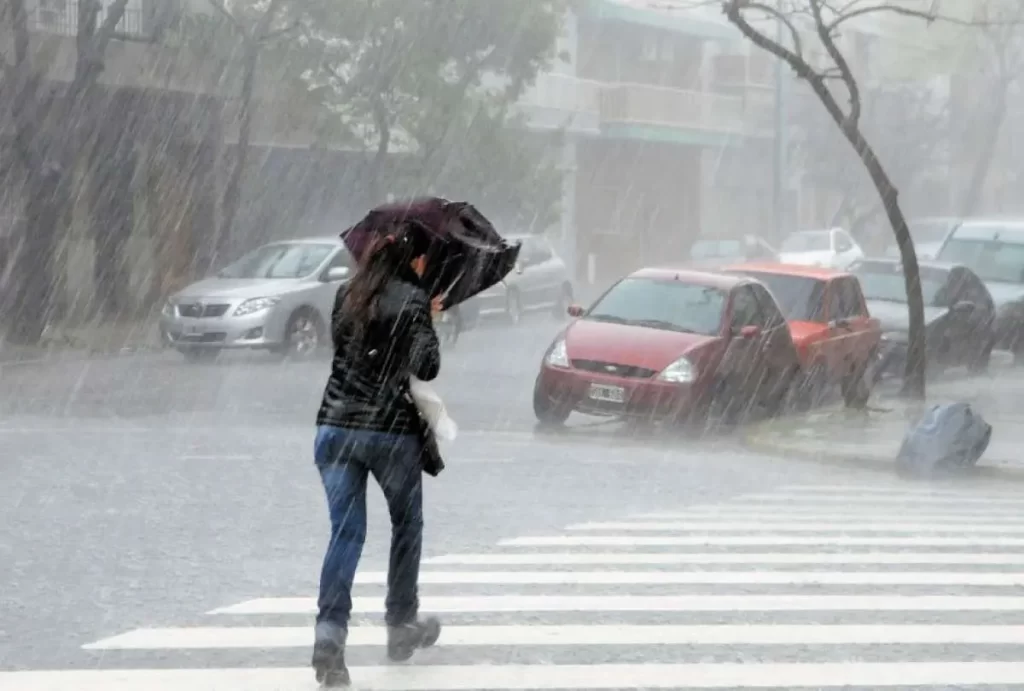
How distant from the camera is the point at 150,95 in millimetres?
31125

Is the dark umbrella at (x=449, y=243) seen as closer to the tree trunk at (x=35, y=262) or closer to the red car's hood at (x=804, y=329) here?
the red car's hood at (x=804, y=329)

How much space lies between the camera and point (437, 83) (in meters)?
34.7

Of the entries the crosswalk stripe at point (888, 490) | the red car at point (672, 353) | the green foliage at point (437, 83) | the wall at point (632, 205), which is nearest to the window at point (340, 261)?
the red car at point (672, 353)

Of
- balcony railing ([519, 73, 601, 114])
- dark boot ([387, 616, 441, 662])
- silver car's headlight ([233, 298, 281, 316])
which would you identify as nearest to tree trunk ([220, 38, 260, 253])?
silver car's headlight ([233, 298, 281, 316])

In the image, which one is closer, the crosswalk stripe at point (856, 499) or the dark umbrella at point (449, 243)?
the dark umbrella at point (449, 243)

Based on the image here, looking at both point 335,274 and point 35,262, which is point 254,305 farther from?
point 35,262

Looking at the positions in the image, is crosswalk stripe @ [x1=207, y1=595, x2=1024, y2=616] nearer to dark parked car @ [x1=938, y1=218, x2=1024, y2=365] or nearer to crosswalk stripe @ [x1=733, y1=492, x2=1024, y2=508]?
crosswalk stripe @ [x1=733, y1=492, x2=1024, y2=508]

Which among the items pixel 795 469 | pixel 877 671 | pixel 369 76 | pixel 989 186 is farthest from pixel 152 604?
pixel 989 186

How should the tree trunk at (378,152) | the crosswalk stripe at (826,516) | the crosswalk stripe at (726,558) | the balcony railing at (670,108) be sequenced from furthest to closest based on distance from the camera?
the balcony railing at (670,108), the tree trunk at (378,152), the crosswalk stripe at (826,516), the crosswalk stripe at (726,558)

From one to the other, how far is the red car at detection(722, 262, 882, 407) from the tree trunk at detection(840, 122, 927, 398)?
482 millimetres

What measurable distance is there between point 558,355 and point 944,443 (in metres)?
4.05

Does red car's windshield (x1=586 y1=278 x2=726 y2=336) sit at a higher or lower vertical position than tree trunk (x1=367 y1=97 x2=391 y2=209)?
higher

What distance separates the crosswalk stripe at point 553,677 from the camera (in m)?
6.74

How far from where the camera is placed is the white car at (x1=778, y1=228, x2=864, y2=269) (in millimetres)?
42844
